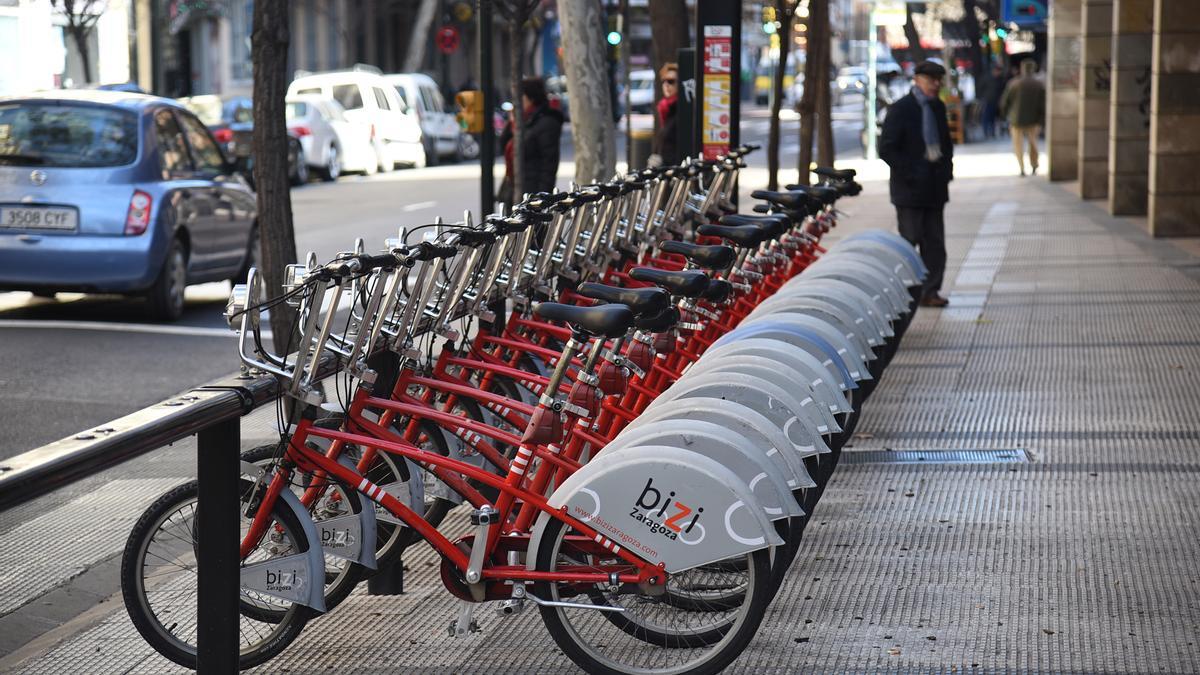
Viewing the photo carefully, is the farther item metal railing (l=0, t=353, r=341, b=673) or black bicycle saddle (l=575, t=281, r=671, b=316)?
black bicycle saddle (l=575, t=281, r=671, b=316)

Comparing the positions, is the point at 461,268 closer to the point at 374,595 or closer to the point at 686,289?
the point at 686,289

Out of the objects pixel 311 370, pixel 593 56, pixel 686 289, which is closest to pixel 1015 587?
pixel 686 289

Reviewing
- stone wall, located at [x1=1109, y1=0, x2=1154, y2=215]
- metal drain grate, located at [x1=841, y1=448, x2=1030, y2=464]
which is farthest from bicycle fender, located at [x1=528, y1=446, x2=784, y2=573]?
stone wall, located at [x1=1109, y1=0, x2=1154, y2=215]

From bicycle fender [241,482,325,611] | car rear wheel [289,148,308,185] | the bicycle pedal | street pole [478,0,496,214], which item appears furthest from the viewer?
car rear wheel [289,148,308,185]

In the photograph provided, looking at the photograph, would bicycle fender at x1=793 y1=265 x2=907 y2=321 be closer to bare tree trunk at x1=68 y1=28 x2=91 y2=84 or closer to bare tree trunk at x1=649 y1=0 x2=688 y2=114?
bare tree trunk at x1=649 y1=0 x2=688 y2=114

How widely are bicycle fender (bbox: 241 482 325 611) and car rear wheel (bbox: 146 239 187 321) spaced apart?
26.9 feet

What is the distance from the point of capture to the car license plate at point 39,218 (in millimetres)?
12312

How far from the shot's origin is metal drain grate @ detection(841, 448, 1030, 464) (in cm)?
752

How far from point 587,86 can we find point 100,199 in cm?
373

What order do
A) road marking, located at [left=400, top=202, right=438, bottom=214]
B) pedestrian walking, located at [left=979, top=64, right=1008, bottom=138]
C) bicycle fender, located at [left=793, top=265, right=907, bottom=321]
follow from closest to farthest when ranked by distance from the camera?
bicycle fender, located at [left=793, top=265, right=907, bottom=321]
road marking, located at [left=400, top=202, right=438, bottom=214]
pedestrian walking, located at [left=979, top=64, right=1008, bottom=138]

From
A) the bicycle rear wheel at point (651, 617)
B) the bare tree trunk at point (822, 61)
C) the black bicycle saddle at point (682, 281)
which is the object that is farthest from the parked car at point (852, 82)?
the bicycle rear wheel at point (651, 617)

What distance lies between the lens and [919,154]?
1214cm

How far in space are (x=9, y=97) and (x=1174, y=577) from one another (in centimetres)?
993

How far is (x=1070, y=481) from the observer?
7.07 m
